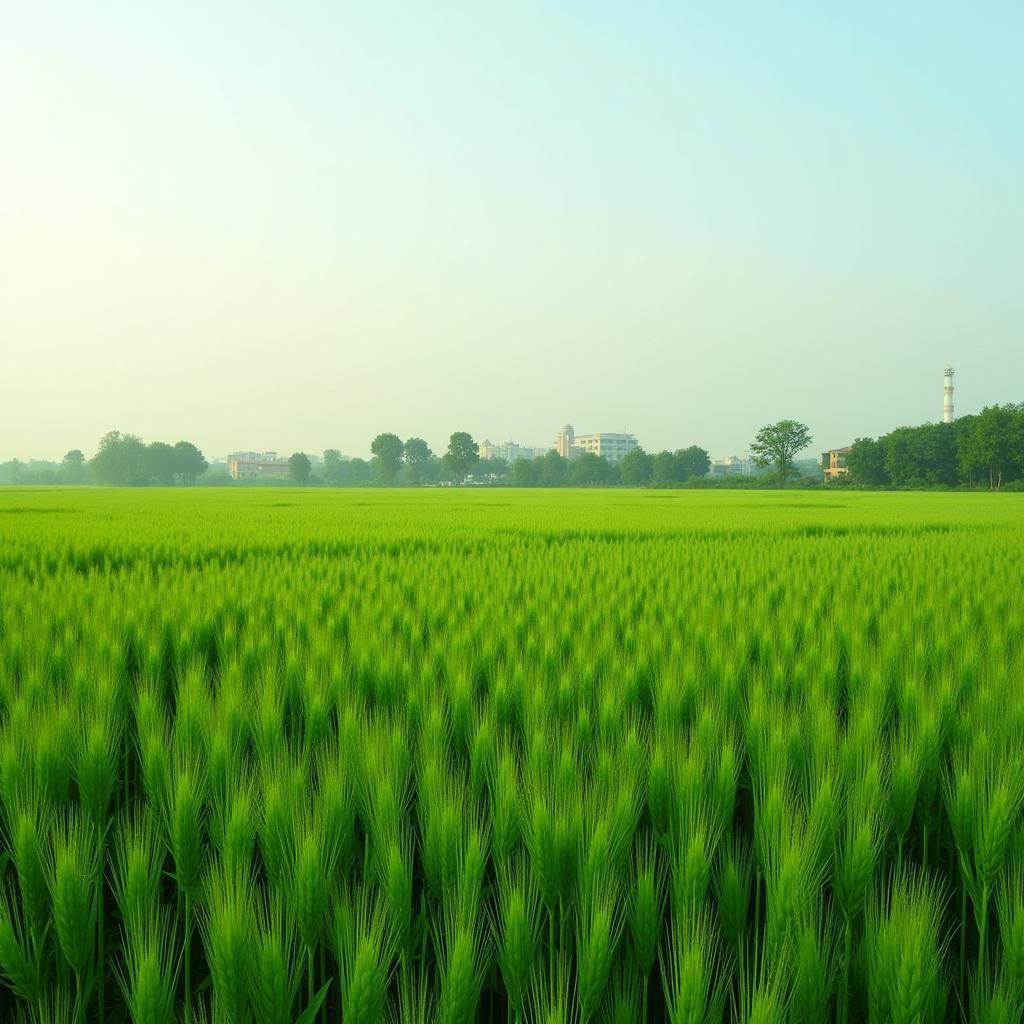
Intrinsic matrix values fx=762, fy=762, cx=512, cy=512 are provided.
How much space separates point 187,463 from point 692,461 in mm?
90897

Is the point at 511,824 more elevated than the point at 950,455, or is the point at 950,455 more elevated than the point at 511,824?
the point at 950,455

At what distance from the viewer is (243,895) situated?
1.18 meters

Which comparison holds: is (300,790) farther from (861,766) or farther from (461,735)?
(861,766)

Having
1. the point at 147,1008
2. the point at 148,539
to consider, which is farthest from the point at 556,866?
the point at 148,539

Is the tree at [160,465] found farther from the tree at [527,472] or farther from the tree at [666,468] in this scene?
the tree at [666,468]

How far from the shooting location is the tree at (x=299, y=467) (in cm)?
13762

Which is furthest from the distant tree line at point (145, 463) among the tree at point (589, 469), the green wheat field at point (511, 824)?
the green wheat field at point (511, 824)

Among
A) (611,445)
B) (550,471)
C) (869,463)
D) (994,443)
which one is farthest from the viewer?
(611,445)

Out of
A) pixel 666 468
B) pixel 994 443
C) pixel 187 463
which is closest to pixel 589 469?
pixel 666 468

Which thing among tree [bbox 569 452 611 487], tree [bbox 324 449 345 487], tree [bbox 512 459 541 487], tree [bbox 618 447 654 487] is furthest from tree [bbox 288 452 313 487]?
tree [bbox 618 447 654 487]

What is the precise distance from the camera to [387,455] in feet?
445

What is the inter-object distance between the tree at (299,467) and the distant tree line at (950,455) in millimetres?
92724

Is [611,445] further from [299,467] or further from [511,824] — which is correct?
[511,824]

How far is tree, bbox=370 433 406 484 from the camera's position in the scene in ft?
446
